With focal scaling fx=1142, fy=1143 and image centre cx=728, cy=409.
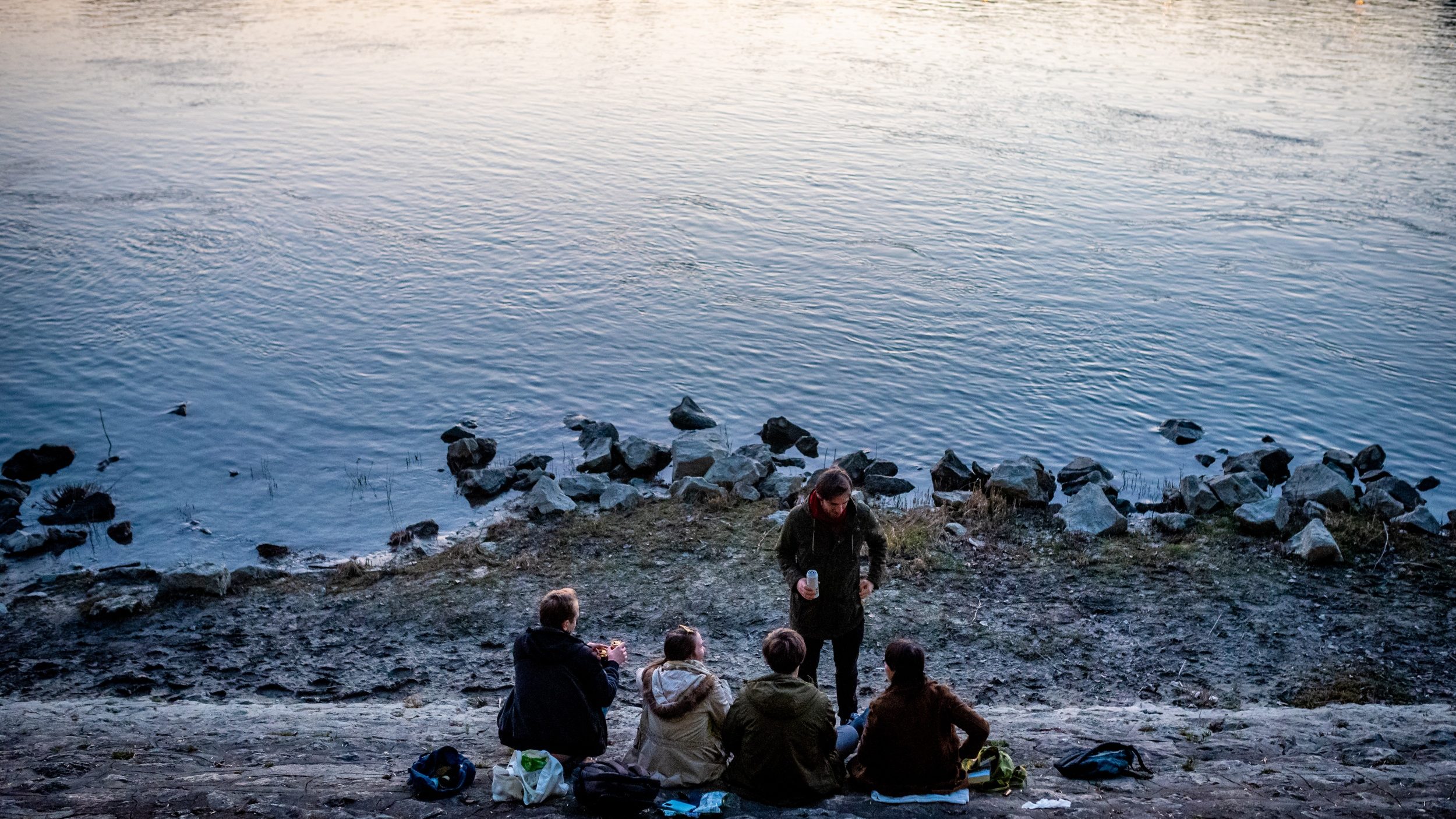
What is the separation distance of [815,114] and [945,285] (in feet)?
56.6

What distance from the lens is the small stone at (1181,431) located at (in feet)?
63.6

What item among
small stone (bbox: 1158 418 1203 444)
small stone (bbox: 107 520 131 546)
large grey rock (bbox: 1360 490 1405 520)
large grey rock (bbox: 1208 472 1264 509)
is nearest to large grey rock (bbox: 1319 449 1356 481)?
small stone (bbox: 1158 418 1203 444)

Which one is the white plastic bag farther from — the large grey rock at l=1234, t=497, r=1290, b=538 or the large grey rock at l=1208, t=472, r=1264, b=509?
the large grey rock at l=1208, t=472, r=1264, b=509

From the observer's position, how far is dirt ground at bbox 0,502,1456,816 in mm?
10438

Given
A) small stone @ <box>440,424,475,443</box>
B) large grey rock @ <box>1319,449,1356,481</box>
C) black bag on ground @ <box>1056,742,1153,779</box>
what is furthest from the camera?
small stone @ <box>440,424,475,443</box>

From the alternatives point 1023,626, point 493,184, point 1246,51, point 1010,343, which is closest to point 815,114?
point 493,184

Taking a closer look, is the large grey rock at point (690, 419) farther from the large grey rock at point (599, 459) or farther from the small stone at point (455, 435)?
the small stone at point (455, 435)

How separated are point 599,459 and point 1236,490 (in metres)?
9.16

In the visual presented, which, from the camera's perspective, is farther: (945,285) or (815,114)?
(815,114)

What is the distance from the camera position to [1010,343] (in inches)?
934

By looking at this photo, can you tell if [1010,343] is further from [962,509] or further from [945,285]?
[962,509]

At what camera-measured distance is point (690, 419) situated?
1981 centimetres

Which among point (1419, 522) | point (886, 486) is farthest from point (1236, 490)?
point (886, 486)

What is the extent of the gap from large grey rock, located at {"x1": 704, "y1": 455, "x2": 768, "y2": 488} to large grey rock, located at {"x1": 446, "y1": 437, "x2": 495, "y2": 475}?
4.03 meters
